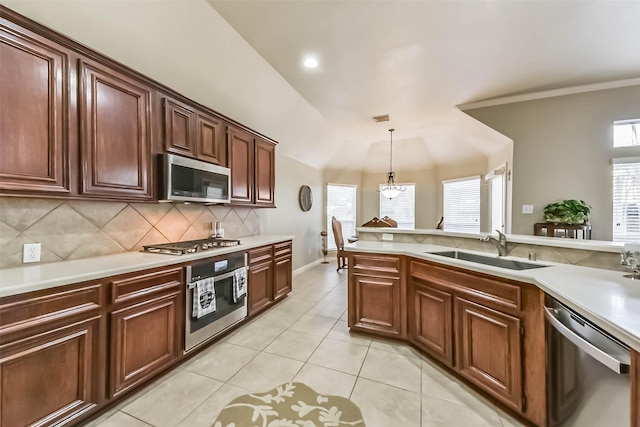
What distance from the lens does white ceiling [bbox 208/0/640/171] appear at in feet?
6.63

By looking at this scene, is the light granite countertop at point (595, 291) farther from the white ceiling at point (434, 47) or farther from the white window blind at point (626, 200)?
the white window blind at point (626, 200)

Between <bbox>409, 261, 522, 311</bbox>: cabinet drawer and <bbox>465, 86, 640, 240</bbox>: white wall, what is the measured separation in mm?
2500

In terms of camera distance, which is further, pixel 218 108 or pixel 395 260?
pixel 218 108

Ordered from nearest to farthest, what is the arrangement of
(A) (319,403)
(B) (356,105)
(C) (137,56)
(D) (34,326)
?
(D) (34,326) < (A) (319,403) < (C) (137,56) < (B) (356,105)

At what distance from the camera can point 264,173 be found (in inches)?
149

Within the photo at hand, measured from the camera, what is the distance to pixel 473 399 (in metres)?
1.74

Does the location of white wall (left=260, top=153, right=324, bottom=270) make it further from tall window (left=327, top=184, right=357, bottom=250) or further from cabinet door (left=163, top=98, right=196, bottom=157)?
cabinet door (left=163, top=98, right=196, bottom=157)

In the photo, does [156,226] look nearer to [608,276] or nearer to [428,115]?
[608,276]

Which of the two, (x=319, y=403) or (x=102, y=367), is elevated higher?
(x=102, y=367)

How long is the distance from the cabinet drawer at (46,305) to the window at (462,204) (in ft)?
19.9

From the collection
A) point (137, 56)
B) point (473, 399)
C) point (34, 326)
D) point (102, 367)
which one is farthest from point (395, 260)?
point (137, 56)

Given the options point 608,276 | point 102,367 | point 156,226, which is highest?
point 156,226

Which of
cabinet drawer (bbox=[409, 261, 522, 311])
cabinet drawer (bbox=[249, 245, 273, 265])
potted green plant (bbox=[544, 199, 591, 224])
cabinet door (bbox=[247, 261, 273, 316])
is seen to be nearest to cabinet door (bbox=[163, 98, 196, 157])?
cabinet drawer (bbox=[249, 245, 273, 265])

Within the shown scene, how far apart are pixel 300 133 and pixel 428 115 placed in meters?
2.30
